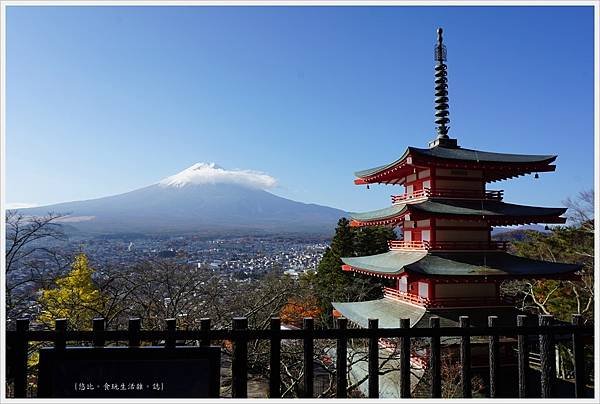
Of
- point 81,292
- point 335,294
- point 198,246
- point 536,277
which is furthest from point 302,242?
point 536,277

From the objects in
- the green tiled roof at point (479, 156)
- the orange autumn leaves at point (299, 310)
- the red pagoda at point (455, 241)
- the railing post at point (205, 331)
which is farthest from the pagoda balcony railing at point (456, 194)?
the orange autumn leaves at point (299, 310)

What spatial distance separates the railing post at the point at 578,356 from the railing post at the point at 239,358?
3018mm

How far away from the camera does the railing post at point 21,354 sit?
137 inches

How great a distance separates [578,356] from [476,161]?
8.00 meters

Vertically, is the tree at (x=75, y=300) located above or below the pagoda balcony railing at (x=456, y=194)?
below

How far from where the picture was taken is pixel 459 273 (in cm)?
1037

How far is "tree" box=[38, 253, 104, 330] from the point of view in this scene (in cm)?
1377

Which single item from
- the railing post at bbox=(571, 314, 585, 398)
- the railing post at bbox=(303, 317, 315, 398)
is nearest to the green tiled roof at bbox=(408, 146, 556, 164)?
the railing post at bbox=(571, 314, 585, 398)

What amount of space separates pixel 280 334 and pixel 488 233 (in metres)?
9.74

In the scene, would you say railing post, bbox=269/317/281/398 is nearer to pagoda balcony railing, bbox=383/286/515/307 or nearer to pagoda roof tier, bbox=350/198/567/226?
pagoda roof tier, bbox=350/198/567/226

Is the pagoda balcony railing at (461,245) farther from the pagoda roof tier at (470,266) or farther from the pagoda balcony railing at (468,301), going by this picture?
the pagoda balcony railing at (468,301)

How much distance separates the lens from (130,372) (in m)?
3.40

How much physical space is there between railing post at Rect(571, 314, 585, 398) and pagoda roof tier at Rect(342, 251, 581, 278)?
6164 mm

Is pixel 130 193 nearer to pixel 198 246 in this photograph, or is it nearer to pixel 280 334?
pixel 198 246
